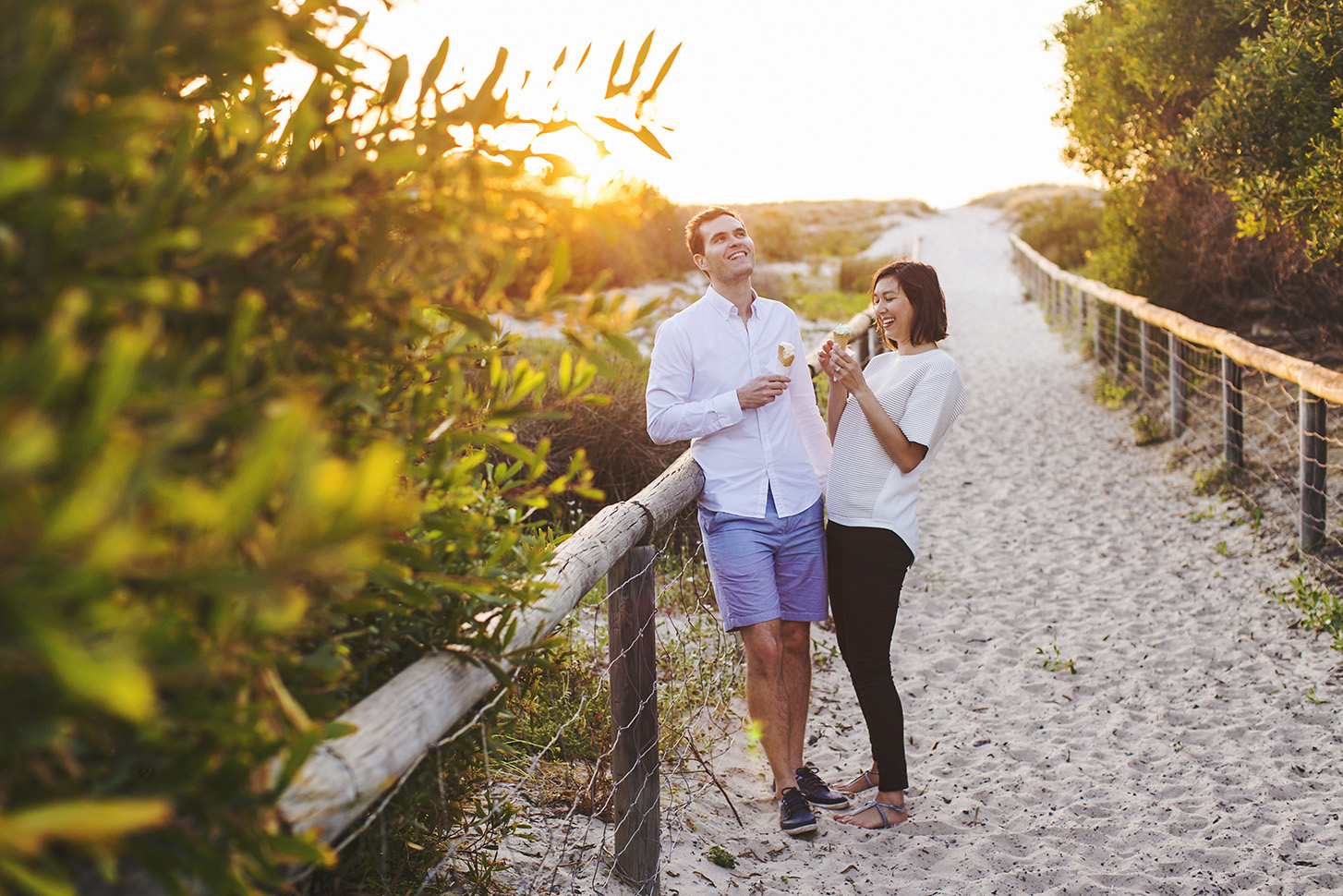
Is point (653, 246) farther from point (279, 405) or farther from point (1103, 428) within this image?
point (279, 405)

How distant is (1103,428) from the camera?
821 cm

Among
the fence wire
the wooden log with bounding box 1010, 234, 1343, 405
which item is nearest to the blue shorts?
the fence wire

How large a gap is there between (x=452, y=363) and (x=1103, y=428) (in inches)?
325

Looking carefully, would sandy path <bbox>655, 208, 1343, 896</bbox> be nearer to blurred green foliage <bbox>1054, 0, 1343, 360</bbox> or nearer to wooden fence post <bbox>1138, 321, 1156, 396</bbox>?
wooden fence post <bbox>1138, 321, 1156, 396</bbox>

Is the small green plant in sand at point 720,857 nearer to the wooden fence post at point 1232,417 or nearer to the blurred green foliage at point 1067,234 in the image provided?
the wooden fence post at point 1232,417

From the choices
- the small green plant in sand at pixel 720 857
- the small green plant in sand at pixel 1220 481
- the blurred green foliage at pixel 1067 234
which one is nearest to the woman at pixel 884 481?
the small green plant in sand at pixel 720 857

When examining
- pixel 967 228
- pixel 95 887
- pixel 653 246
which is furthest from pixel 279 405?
pixel 967 228

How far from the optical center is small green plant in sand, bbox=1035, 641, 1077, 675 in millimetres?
4211

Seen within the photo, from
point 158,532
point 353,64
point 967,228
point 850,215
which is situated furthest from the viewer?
point 850,215

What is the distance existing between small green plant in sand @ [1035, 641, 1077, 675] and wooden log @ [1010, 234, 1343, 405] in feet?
5.67

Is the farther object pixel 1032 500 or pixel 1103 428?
pixel 1103 428

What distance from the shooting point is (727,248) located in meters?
3.10

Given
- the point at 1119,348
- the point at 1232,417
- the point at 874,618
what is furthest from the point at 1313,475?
the point at 1119,348

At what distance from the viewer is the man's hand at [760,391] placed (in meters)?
2.91
